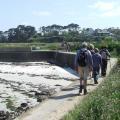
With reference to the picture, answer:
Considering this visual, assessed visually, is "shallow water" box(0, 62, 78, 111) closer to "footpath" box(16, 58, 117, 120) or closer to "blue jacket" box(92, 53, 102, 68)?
"footpath" box(16, 58, 117, 120)

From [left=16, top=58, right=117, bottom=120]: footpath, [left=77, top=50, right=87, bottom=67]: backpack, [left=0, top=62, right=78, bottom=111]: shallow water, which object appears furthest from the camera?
[left=0, top=62, right=78, bottom=111]: shallow water

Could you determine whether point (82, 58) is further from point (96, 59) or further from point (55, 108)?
point (96, 59)

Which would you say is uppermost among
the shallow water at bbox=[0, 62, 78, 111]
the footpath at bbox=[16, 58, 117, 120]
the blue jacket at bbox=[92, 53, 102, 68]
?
the blue jacket at bbox=[92, 53, 102, 68]

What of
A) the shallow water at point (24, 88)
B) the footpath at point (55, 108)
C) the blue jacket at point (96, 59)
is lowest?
the shallow water at point (24, 88)

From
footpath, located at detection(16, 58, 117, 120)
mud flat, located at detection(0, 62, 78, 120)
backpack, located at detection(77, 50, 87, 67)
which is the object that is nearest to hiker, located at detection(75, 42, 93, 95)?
backpack, located at detection(77, 50, 87, 67)

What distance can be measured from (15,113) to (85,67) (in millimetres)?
2627

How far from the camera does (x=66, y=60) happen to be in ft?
115

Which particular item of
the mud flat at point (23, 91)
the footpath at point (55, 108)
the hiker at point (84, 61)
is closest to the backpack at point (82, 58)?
the hiker at point (84, 61)

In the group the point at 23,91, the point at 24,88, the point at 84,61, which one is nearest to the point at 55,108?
the point at 84,61

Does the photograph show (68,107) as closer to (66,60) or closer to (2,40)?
(66,60)

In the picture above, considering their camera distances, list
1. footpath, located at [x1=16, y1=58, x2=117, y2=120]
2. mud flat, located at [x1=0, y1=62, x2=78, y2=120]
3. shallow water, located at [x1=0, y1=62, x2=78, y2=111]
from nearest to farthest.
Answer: footpath, located at [x1=16, y1=58, x2=117, y2=120], mud flat, located at [x1=0, y1=62, x2=78, y2=120], shallow water, located at [x1=0, y1=62, x2=78, y2=111]

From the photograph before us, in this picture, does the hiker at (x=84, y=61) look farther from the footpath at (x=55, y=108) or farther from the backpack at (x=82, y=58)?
the footpath at (x=55, y=108)

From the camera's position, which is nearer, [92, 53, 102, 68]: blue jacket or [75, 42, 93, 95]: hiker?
[75, 42, 93, 95]: hiker

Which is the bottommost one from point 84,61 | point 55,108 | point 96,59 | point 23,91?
point 23,91
